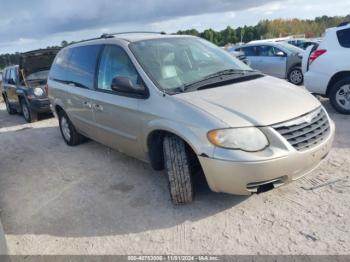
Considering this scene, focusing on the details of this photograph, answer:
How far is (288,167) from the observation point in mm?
3072

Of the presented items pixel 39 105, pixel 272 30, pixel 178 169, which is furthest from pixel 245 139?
pixel 272 30

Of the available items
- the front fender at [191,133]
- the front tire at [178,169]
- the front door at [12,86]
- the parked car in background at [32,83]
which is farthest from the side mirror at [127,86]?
the front door at [12,86]

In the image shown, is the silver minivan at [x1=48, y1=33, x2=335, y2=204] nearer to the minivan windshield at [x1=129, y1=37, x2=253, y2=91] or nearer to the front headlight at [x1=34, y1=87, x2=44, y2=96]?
the minivan windshield at [x1=129, y1=37, x2=253, y2=91]

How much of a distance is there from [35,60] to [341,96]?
8179 millimetres

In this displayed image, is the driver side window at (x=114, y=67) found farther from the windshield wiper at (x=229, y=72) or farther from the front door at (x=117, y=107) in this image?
the windshield wiper at (x=229, y=72)

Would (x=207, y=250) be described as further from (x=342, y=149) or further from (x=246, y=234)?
(x=342, y=149)

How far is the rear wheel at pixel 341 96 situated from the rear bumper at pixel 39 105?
702 cm

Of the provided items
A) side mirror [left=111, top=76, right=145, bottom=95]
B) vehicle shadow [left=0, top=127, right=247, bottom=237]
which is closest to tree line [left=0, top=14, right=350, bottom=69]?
vehicle shadow [left=0, top=127, right=247, bottom=237]

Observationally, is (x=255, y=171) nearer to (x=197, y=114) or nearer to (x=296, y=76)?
(x=197, y=114)

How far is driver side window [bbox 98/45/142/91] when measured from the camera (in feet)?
13.1

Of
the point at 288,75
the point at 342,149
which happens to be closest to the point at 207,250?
the point at 342,149

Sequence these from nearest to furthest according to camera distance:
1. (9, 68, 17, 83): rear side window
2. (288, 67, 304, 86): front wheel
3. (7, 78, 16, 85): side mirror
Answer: (9, 68, 17, 83): rear side window → (7, 78, 16, 85): side mirror → (288, 67, 304, 86): front wheel

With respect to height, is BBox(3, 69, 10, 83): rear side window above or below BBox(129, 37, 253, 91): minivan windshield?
below

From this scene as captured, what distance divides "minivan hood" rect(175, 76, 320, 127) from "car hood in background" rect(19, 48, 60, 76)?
A: 773 centimetres
